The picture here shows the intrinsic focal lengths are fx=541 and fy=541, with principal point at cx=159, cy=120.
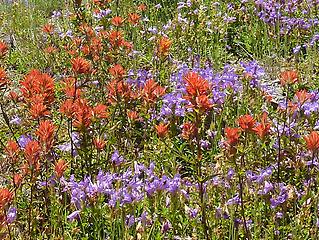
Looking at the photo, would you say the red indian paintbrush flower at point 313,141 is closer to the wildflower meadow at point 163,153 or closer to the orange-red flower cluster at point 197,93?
the wildflower meadow at point 163,153

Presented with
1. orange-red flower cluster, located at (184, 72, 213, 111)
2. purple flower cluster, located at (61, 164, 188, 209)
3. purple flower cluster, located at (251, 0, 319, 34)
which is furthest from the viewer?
purple flower cluster, located at (251, 0, 319, 34)

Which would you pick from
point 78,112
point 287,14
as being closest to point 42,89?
point 78,112

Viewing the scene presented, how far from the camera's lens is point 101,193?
7.28 feet

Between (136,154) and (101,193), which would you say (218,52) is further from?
(101,193)

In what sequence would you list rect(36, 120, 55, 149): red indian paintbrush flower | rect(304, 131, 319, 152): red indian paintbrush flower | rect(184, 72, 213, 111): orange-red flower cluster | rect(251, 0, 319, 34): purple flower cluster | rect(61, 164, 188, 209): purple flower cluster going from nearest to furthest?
rect(184, 72, 213, 111): orange-red flower cluster → rect(36, 120, 55, 149): red indian paintbrush flower → rect(304, 131, 319, 152): red indian paintbrush flower → rect(61, 164, 188, 209): purple flower cluster → rect(251, 0, 319, 34): purple flower cluster

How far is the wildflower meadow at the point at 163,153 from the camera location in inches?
83.0

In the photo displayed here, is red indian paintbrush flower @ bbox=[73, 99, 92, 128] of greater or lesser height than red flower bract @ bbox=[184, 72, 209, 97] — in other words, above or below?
above

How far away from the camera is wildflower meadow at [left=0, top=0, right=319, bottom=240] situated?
2109 mm

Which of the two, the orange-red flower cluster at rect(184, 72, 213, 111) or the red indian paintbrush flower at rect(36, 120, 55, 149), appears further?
the red indian paintbrush flower at rect(36, 120, 55, 149)

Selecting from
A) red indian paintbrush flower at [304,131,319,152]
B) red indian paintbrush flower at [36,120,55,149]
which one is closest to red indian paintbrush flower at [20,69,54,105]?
red indian paintbrush flower at [36,120,55,149]

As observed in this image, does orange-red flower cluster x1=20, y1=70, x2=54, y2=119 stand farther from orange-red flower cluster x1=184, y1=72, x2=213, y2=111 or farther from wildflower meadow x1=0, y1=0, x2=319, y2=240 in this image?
orange-red flower cluster x1=184, y1=72, x2=213, y2=111

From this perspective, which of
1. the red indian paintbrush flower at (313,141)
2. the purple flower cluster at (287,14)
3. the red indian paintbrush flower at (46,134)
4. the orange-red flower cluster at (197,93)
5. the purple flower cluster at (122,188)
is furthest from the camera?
the purple flower cluster at (287,14)

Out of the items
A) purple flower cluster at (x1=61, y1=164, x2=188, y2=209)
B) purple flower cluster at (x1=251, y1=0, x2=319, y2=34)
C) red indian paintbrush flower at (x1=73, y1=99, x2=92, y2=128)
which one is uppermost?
purple flower cluster at (x1=251, y1=0, x2=319, y2=34)

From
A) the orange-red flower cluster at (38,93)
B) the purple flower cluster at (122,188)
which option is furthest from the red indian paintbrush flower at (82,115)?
→ the purple flower cluster at (122,188)
